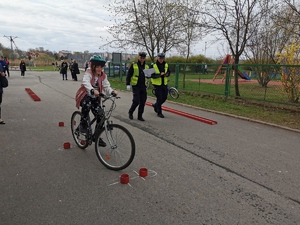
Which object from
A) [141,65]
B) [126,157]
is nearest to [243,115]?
[141,65]

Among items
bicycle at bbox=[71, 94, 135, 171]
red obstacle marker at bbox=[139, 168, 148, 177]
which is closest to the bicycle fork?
bicycle at bbox=[71, 94, 135, 171]

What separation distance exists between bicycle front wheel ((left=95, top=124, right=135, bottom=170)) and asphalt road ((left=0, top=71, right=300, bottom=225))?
144mm

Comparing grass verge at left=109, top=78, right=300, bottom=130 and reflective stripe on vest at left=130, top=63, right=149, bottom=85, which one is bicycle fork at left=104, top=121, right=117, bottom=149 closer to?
reflective stripe on vest at left=130, top=63, right=149, bottom=85

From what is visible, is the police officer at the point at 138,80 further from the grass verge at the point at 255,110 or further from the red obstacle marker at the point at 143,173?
the red obstacle marker at the point at 143,173

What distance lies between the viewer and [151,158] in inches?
182

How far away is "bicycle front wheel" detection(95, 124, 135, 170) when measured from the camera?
3.99 m

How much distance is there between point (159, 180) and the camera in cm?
378

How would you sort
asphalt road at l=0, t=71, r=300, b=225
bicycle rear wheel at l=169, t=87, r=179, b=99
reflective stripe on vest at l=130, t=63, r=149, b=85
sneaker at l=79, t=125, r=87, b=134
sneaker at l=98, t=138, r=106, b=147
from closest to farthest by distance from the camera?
asphalt road at l=0, t=71, r=300, b=225
sneaker at l=98, t=138, r=106, b=147
sneaker at l=79, t=125, r=87, b=134
reflective stripe on vest at l=130, t=63, r=149, b=85
bicycle rear wheel at l=169, t=87, r=179, b=99

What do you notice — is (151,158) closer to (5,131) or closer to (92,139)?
(92,139)

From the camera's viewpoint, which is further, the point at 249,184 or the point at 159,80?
the point at 159,80

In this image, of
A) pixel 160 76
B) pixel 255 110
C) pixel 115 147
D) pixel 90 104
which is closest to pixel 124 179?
pixel 115 147

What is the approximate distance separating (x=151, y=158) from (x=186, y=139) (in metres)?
1.50

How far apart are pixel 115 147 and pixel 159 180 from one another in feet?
2.95

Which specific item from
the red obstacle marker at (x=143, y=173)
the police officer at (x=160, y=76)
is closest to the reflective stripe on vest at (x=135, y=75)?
the police officer at (x=160, y=76)
